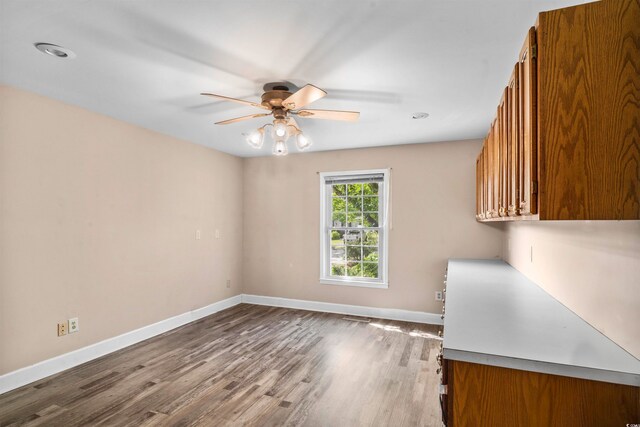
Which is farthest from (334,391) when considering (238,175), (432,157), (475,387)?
(238,175)

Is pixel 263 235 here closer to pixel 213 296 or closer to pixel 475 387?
pixel 213 296

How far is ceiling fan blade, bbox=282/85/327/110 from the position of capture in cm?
218

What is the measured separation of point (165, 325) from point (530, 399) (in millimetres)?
3959

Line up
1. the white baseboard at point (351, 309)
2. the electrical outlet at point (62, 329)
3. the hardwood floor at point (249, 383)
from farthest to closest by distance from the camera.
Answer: the white baseboard at point (351, 309) → the electrical outlet at point (62, 329) → the hardwood floor at point (249, 383)

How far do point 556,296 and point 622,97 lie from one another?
1534 mm

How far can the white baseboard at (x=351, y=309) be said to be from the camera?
452cm

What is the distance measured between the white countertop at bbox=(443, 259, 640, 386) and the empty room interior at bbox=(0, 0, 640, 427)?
1cm

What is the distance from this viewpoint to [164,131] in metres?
4.02

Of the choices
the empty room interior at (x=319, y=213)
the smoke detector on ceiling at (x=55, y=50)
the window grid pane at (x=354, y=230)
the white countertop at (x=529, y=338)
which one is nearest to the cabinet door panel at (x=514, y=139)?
the empty room interior at (x=319, y=213)

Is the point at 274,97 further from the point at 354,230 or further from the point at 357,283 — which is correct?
the point at 357,283

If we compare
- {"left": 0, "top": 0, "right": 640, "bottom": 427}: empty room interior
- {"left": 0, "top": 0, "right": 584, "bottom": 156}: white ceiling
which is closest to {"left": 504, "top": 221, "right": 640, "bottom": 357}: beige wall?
{"left": 0, "top": 0, "right": 640, "bottom": 427}: empty room interior

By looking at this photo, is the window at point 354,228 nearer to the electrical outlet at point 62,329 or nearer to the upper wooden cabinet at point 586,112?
the electrical outlet at point 62,329

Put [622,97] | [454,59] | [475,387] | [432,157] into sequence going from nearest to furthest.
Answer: [622,97] < [475,387] < [454,59] < [432,157]

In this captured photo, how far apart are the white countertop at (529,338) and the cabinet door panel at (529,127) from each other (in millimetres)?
548
